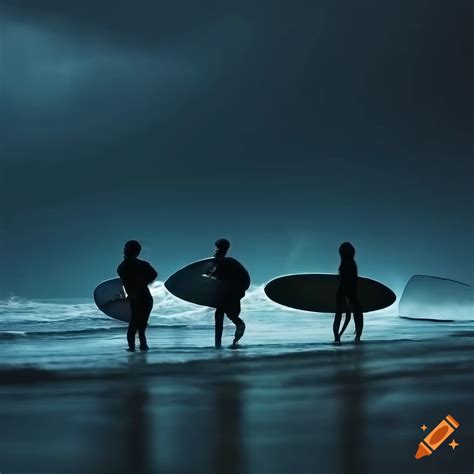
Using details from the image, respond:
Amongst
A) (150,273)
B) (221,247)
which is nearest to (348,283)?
(221,247)

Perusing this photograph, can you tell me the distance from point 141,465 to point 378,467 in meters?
0.86

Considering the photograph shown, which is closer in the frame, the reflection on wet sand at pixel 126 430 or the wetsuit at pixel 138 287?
the reflection on wet sand at pixel 126 430

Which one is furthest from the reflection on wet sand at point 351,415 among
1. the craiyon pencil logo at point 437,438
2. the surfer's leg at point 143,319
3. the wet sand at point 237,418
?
the surfer's leg at point 143,319

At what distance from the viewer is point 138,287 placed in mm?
7547

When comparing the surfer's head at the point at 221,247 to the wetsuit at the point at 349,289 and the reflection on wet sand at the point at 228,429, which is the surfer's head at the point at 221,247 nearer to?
the wetsuit at the point at 349,289

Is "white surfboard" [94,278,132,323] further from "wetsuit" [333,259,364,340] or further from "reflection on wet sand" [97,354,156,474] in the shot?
"reflection on wet sand" [97,354,156,474]

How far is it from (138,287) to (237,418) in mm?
4241

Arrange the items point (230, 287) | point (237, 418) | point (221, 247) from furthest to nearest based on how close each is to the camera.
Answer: point (221, 247) → point (230, 287) → point (237, 418)

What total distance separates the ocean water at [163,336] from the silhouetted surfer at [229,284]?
328mm

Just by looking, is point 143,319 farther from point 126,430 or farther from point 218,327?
point 126,430

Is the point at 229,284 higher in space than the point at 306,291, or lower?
higher

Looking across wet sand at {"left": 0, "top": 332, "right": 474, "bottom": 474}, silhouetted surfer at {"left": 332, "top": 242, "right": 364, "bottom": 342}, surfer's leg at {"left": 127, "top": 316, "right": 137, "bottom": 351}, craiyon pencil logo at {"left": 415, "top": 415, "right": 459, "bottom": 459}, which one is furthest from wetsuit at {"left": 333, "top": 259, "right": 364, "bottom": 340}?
craiyon pencil logo at {"left": 415, "top": 415, "right": 459, "bottom": 459}

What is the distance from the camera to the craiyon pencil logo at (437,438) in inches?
109

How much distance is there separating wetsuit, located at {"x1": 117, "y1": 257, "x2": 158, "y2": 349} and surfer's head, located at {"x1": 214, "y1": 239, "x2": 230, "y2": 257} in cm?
75
